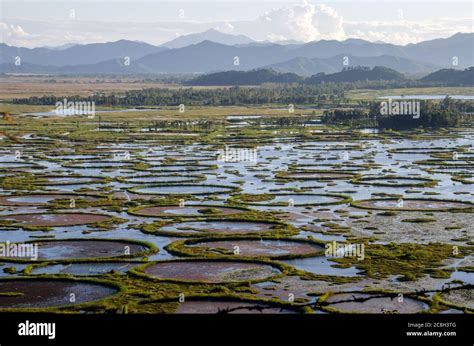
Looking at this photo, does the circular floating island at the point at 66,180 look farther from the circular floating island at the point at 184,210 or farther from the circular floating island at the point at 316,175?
the circular floating island at the point at 316,175

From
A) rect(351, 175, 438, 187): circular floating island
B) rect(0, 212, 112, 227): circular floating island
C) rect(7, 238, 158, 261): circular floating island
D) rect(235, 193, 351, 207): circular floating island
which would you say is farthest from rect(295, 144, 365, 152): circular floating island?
rect(7, 238, 158, 261): circular floating island

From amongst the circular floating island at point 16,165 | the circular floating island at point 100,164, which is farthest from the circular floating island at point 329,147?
the circular floating island at point 16,165

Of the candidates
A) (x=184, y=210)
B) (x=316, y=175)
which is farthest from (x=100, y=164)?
(x=184, y=210)

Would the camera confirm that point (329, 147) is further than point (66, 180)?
Yes

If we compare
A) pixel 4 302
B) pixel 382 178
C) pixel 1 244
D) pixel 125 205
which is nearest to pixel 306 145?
pixel 382 178

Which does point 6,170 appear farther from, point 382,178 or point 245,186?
point 382,178

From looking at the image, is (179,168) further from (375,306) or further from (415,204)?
(375,306)

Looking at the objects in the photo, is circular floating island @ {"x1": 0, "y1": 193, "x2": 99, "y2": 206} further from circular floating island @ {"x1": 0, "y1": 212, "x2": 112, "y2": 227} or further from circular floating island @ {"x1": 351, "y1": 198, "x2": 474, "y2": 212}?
circular floating island @ {"x1": 351, "y1": 198, "x2": 474, "y2": 212}
